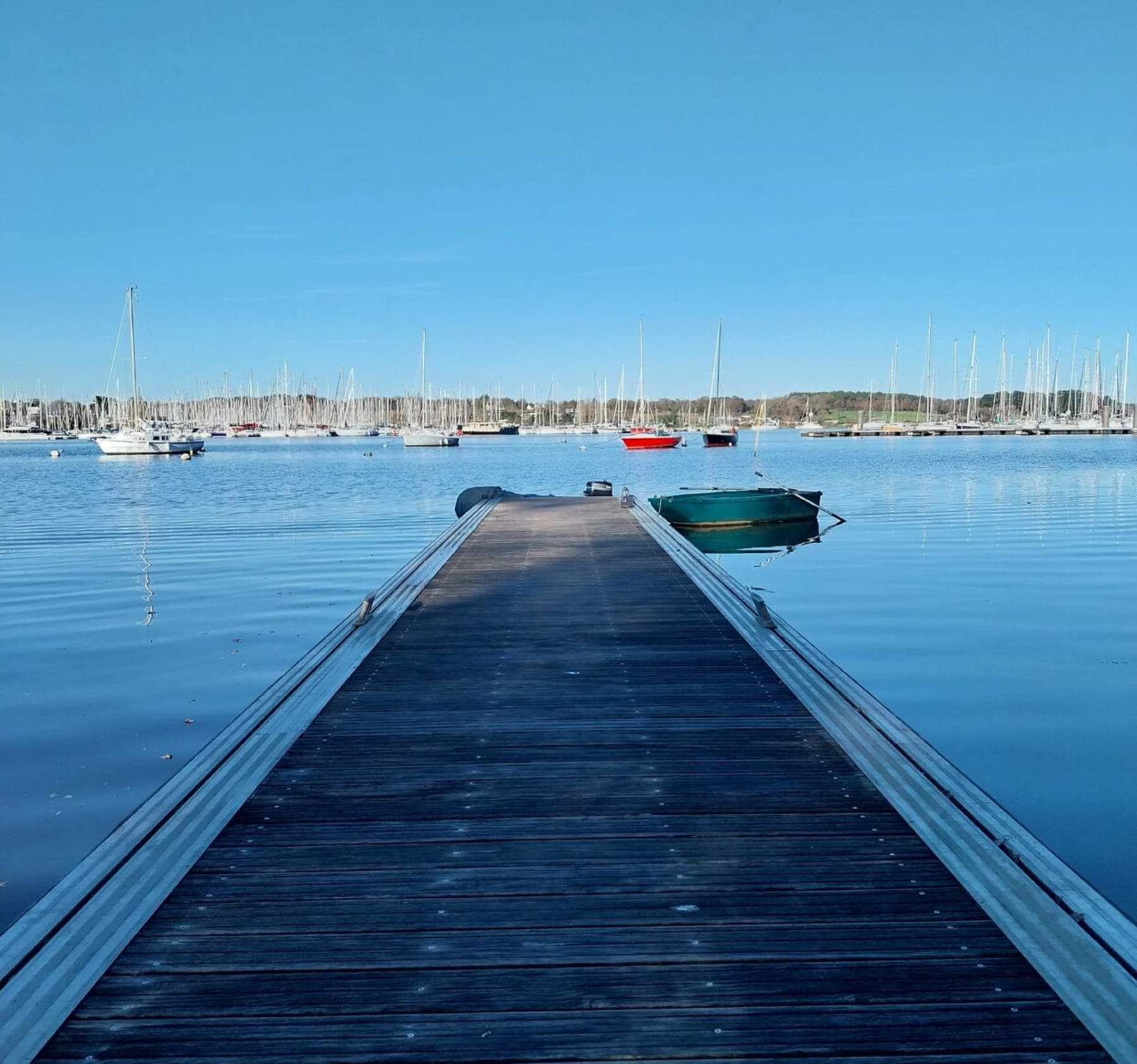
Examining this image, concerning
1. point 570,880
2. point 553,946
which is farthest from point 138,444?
point 553,946

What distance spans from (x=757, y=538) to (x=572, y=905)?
58.7 ft

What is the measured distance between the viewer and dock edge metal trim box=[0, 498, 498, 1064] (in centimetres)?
295

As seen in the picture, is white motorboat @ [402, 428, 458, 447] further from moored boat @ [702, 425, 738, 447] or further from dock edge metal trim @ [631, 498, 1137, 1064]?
dock edge metal trim @ [631, 498, 1137, 1064]

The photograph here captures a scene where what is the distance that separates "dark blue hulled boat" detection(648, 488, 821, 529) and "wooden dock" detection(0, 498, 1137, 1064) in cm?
1487

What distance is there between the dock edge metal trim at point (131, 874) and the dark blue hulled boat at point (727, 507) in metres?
14.9

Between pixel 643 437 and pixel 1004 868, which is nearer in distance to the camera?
pixel 1004 868

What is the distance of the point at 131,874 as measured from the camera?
3762 mm

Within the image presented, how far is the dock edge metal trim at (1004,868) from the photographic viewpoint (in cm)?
294

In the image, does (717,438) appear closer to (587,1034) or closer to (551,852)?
(551,852)

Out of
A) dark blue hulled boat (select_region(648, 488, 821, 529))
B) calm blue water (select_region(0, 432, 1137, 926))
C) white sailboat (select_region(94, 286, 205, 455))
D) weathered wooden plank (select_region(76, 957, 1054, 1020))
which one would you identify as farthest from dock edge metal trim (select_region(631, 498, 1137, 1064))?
white sailboat (select_region(94, 286, 205, 455))

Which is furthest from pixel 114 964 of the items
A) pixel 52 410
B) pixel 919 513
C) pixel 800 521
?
pixel 52 410

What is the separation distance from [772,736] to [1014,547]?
15525 mm

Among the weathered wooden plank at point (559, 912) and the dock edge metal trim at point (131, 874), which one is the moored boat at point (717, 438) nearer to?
the dock edge metal trim at point (131, 874)

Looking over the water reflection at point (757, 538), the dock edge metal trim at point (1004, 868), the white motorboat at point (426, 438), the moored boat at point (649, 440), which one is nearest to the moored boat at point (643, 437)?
the moored boat at point (649, 440)
